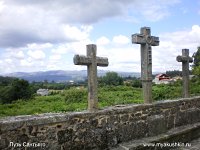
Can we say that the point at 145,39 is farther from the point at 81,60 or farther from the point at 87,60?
the point at 81,60

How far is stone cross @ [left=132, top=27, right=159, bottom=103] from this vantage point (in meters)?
8.22

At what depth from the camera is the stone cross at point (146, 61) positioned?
27.0 feet

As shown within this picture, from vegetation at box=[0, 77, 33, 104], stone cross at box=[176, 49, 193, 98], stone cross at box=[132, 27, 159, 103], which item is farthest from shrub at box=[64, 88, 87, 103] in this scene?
stone cross at box=[132, 27, 159, 103]

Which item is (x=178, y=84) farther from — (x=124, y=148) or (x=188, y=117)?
(x=124, y=148)

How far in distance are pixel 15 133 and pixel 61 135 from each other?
3.24 feet

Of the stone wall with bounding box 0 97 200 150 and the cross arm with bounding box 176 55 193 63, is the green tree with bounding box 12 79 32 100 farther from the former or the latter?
the stone wall with bounding box 0 97 200 150

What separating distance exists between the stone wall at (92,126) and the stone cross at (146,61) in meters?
0.38

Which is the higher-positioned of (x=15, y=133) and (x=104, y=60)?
(x=104, y=60)

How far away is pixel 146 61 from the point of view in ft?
27.1

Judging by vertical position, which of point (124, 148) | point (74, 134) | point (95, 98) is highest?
point (95, 98)

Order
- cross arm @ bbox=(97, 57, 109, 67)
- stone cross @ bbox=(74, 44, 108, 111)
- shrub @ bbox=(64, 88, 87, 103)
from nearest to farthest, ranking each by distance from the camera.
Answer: stone cross @ bbox=(74, 44, 108, 111)
cross arm @ bbox=(97, 57, 109, 67)
shrub @ bbox=(64, 88, 87, 103)

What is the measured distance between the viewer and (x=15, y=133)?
5449mm

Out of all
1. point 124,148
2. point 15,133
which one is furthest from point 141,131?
point 15,133

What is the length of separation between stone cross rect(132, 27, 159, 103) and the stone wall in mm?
377
